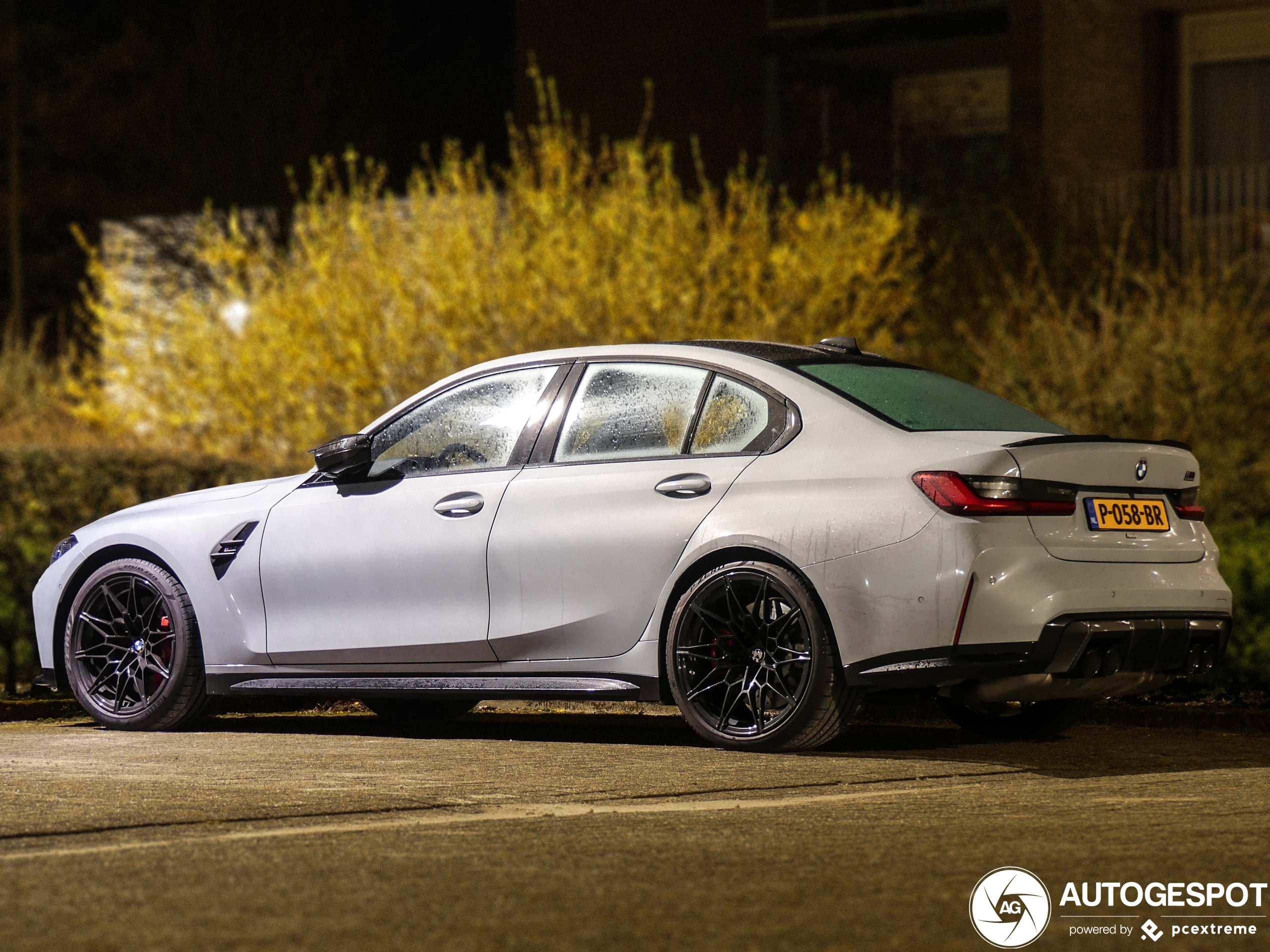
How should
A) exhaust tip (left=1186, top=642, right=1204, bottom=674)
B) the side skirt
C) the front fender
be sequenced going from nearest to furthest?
exhaust tip (left=1186, top=642, right=1204, bottom=674), the side skirt, the front fender

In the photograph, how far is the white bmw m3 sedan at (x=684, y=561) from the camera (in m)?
7.21

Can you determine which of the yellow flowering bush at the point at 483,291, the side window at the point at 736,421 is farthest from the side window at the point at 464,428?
the yellow flowering bush at the point at 483,291

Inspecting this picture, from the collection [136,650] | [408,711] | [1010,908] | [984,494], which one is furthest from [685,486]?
[1010,908]

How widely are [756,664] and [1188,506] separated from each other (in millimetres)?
1755

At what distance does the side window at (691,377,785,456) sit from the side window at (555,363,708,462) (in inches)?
2.6

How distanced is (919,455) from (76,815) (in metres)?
3.10

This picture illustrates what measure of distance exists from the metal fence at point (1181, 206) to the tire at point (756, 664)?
54.3 ft

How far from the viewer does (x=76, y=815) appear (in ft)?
20.1

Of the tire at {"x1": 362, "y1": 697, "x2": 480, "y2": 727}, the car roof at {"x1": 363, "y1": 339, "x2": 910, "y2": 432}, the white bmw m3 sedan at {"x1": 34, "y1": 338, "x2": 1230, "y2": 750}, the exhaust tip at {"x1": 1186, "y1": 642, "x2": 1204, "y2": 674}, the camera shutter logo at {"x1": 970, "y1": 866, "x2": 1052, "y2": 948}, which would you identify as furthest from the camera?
the tire at {"x1": 362, "y1": 697, "x2": 480, "y2": 727}

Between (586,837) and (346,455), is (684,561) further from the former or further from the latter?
(586,837)

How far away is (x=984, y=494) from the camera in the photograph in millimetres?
7164

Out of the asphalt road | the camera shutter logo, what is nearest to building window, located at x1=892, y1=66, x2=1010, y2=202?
the asphalt road

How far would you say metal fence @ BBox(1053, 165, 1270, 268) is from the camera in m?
23.8

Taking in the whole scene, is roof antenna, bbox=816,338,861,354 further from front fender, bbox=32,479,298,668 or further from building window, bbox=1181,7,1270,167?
building window, bbox=1181,7,1270,167
